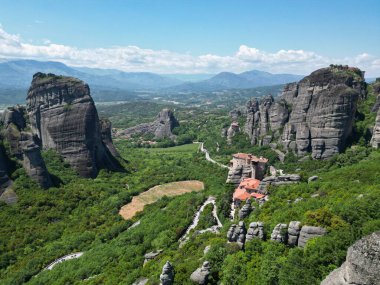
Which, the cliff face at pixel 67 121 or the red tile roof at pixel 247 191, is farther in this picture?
the cliff face at pixel 67 121

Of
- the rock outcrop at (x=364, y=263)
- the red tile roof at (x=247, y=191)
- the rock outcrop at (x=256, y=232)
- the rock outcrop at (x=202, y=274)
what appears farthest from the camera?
the red tile roof at (x=247, y=191)

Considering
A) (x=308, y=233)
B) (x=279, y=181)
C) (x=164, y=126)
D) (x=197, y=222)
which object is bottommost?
(x=164, y=126)

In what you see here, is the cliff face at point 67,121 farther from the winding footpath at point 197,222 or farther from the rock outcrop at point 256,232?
the rock outcrop at point 256,232

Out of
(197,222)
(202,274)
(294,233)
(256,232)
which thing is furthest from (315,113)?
(202,274)

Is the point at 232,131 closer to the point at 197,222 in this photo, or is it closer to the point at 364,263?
the point at 197,222

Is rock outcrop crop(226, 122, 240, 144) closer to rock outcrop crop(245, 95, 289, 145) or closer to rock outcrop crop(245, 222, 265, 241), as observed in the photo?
rock outcrop crop(245, 95, 289, 145)

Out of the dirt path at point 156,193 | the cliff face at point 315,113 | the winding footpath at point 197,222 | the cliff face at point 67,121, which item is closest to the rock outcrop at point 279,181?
the winding footpath at point 197,222

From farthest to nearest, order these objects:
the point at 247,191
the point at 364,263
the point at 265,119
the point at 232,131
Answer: the point at 232,131 → the point at 265,119 → the point at 247,191 → the point at 364,263
